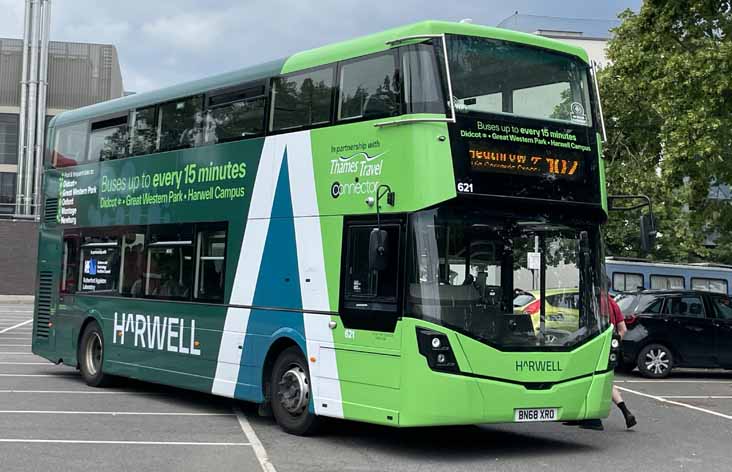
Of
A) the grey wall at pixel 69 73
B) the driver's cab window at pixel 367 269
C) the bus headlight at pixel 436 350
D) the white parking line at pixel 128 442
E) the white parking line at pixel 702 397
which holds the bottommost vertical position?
the white parking line at pixel 702 397

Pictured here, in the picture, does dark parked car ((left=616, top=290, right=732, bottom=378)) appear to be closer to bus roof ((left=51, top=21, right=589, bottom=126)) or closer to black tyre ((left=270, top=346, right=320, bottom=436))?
bus roof ((left=51, top=21, right=589, bottom=126))

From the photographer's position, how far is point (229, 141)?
42.5 feet

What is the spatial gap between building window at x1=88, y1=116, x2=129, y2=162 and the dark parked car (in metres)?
10.3

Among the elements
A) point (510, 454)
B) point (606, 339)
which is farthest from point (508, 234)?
point (510, 454)

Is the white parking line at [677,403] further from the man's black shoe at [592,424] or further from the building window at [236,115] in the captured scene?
the building window at [236,115]

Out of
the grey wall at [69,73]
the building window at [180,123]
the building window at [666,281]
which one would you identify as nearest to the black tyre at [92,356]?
the building window at [180,123]

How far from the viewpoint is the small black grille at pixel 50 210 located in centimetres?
1734

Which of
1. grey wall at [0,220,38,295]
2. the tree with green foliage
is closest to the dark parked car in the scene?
the tree with green foliage

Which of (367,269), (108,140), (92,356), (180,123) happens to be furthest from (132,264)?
(367,269)

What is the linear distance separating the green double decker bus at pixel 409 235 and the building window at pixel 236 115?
0.10 feet

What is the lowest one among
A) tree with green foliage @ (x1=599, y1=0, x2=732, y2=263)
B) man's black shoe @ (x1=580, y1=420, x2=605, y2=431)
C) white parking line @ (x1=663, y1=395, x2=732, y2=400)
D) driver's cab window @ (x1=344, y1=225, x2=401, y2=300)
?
white parking line @ (x1=663, y1=395, x2=732, y2=400)

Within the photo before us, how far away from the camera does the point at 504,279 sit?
33.2 feet

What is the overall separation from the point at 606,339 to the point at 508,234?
1.54 metres

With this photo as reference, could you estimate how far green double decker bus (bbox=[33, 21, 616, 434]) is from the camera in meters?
9.77
